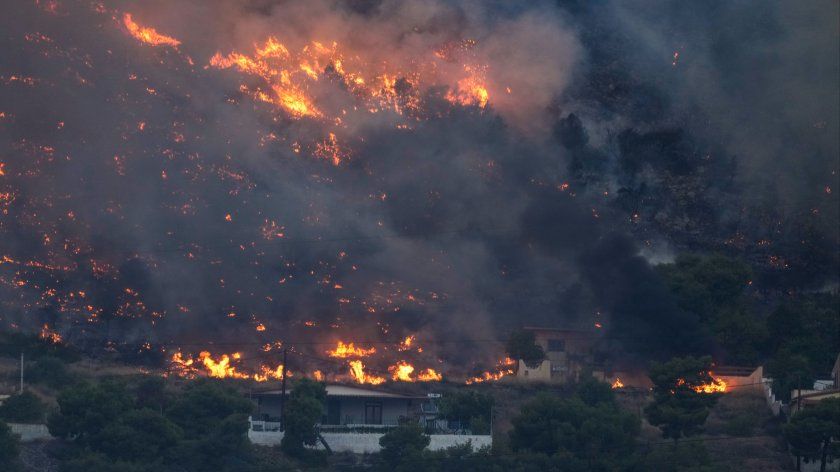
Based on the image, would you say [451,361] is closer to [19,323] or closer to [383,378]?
[383,378]

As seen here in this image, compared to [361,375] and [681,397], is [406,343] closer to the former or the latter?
[361,375]

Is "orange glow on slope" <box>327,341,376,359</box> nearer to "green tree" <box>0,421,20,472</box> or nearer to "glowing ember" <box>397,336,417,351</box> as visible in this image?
"glowing ember" <box>397,336,417,351</box>

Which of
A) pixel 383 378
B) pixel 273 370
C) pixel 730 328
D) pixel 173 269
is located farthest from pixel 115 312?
pixel 730 328

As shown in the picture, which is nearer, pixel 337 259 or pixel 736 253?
pixel 337 259

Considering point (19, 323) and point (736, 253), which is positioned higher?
point (736, 253)

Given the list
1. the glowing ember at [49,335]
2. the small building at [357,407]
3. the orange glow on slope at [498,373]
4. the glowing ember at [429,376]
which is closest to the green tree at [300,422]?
the small building at [357,407]

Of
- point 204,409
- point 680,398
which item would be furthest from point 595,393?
point 204,409

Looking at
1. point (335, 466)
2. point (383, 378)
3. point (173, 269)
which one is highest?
point (173, 269)

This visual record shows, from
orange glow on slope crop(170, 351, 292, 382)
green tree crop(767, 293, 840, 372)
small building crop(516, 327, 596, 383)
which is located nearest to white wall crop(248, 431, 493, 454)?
orange glow on slope crop(170, 351, 292, 382)
